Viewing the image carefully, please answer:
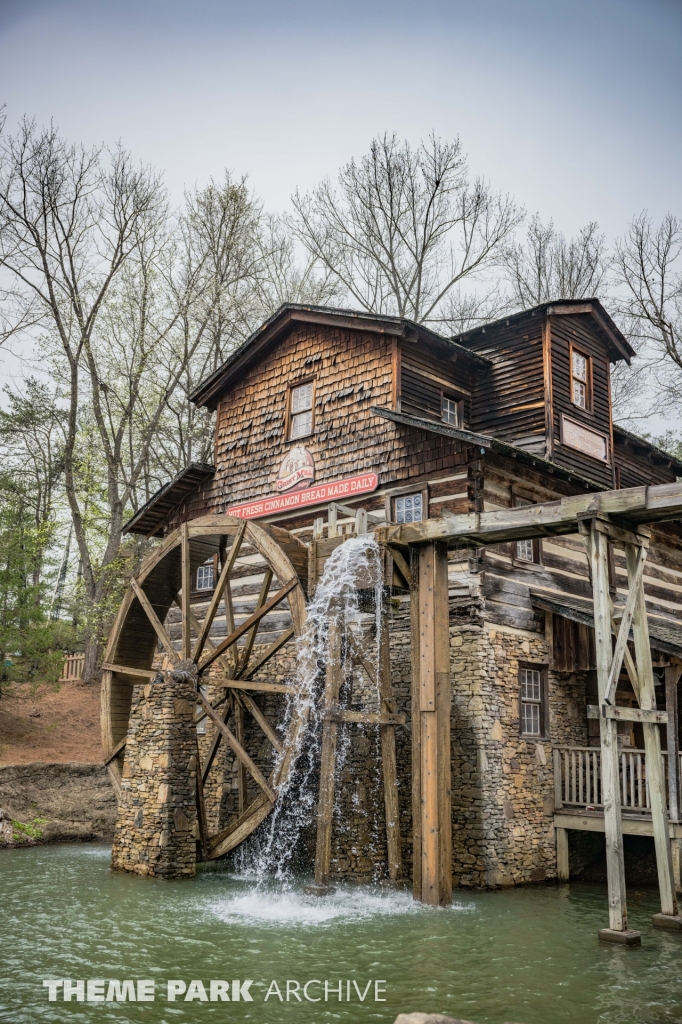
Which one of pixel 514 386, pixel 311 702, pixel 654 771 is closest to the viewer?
pixel 654 771

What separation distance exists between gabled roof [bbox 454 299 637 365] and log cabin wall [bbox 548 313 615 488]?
0.10 metres

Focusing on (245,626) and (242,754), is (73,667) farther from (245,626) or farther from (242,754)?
(242,754)

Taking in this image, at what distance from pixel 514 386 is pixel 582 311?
1.91m

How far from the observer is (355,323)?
14.4 m

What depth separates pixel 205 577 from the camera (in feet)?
54.3

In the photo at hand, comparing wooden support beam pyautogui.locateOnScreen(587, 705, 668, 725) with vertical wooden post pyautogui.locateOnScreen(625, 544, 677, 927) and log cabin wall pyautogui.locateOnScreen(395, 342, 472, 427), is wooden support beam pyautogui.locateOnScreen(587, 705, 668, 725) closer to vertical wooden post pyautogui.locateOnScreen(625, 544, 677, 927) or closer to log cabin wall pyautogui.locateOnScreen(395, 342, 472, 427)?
vertical wooden post pyautogui.locateOnScreen(625, 544, 677, 927)

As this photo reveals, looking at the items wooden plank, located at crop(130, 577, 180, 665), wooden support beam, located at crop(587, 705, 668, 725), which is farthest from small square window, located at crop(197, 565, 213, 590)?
wooden support beam, located at crop(587, 705, 668, 725)

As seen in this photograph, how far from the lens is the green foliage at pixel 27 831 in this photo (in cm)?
1332

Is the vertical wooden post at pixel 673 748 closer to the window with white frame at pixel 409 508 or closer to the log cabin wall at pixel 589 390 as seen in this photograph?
the window with white frame at pixel 409 508

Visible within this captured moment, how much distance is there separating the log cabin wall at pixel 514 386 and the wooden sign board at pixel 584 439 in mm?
587

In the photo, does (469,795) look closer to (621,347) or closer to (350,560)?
(350,560)

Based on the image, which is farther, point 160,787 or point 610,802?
point 160,787

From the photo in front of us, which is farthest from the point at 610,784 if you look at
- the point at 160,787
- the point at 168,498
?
the point at 168,498

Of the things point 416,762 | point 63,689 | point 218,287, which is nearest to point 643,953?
point 416,762
